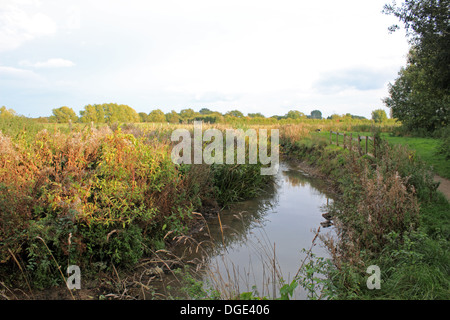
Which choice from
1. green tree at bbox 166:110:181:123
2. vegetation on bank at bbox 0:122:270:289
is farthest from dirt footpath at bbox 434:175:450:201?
green tree at bbox 166:110:181:123

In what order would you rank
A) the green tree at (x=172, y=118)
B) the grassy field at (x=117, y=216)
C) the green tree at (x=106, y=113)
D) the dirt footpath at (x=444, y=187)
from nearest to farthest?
1. the grassy field at (x=117, y=216)
2. the dirt footpath at (x=444, y=187)
3. the green tree at (x=106, y=113)
4. the green tree at (x=172, y=118)

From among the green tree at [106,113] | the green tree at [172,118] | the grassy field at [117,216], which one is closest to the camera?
the grassy field at [117,216]

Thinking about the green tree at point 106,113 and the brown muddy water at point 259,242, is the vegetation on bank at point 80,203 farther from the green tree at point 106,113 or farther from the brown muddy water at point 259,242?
the green tree at point 106,113

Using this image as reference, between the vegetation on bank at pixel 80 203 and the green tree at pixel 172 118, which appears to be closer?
the vegetation on bank at pixel 80 203

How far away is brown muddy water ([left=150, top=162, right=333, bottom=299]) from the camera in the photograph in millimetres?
4355

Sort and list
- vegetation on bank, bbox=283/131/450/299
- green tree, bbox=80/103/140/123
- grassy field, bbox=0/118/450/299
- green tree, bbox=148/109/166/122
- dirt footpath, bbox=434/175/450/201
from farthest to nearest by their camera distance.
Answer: green tree, bbox=148/109/166/122 < green tree, bbox=80/103/140/123 < dirt footpath, bbox=434/175/450/201 < grassy field, bbox=0/118/450/299 < vegetation on bank, bbox=283/131/450/299

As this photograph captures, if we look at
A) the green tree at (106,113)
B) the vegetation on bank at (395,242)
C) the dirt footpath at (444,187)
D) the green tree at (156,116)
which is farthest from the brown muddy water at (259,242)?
the green tree at (156,116)

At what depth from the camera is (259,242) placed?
16.1 feet

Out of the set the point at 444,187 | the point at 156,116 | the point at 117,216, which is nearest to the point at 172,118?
the point at 156,116

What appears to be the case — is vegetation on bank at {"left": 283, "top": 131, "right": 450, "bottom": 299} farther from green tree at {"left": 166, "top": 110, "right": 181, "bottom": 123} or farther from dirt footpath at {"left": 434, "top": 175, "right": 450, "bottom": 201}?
green tree at {"left": 166, "top": 110, "right": 181, "bottom": 123}

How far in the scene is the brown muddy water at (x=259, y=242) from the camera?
4355 mm

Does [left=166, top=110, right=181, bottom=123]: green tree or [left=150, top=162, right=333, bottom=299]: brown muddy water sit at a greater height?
[left=166, top=110, right=181, bottom=123]: green tree

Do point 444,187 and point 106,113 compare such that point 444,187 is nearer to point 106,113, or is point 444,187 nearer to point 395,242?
point 395,242
